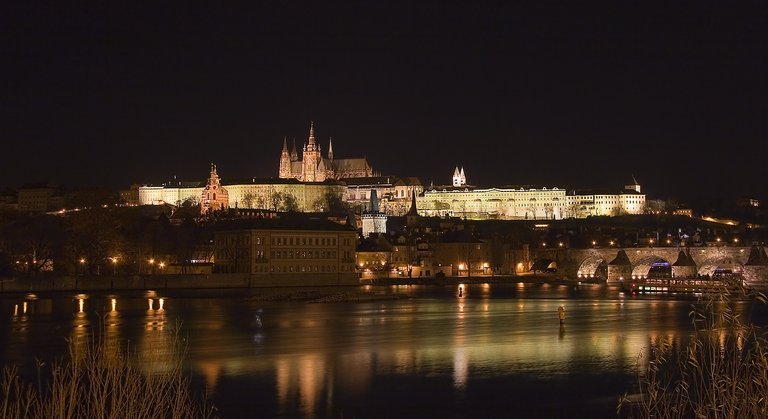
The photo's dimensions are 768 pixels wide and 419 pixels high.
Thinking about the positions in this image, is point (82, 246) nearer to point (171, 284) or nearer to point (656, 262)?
point (171, 284)

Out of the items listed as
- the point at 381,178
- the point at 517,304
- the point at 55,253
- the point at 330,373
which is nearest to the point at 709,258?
the point at 517,304

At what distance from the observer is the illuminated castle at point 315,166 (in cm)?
18012

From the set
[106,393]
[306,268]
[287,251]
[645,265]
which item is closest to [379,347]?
[106,393]

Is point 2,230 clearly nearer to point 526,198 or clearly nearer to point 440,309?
point 440,309

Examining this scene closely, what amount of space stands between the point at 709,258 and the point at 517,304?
32534 millimetres

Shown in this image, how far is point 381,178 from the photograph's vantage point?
17462 centimetres

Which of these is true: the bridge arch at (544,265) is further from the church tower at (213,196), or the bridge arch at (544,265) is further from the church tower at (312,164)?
the church tower at (312,164)

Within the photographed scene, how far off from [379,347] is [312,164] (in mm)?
155690

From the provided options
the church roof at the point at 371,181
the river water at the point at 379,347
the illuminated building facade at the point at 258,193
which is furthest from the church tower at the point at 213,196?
the river water at the point at 379,347

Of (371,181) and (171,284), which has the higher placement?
(371,181)

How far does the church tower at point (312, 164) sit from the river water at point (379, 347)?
435 feet

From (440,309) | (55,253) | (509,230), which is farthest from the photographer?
(509,230)

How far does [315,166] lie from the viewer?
18075cm

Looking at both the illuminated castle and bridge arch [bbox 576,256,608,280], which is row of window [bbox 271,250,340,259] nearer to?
bridge arch [bbox 576,256,608,280]
